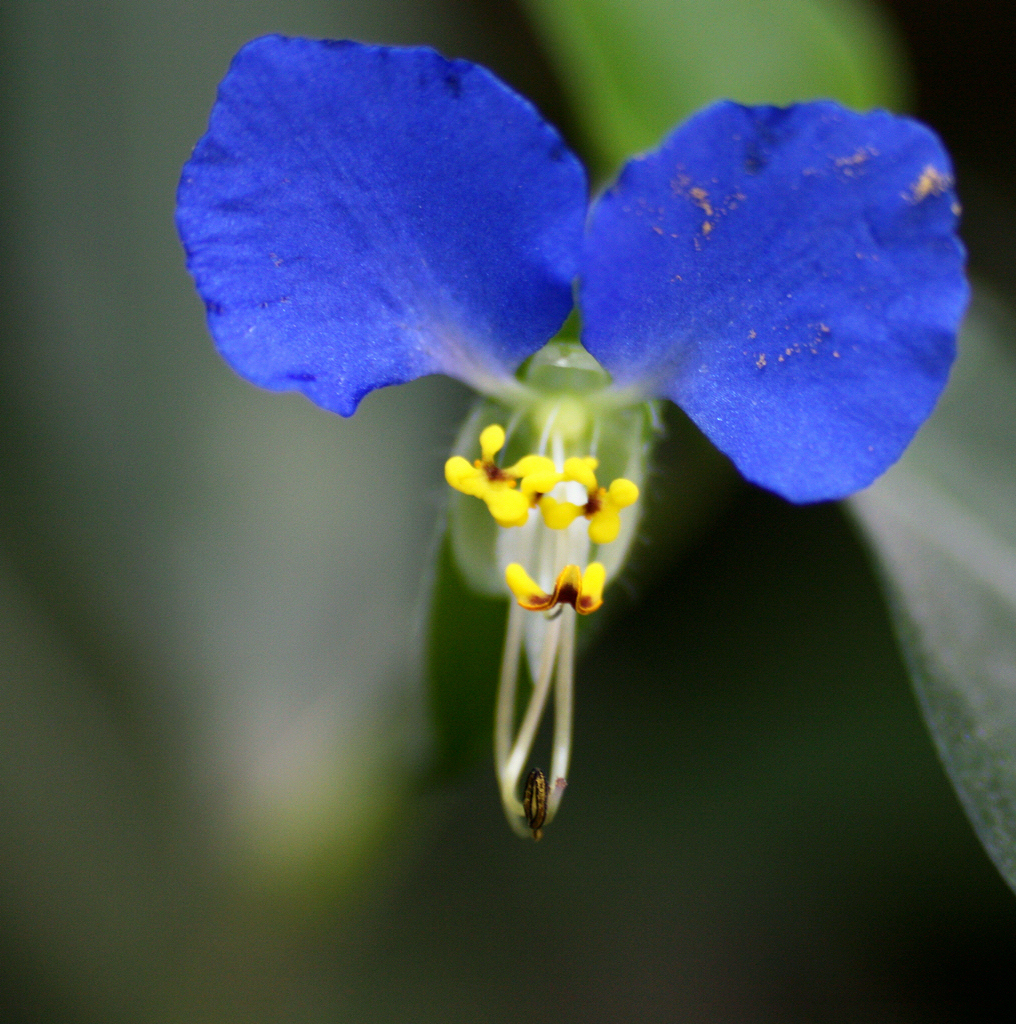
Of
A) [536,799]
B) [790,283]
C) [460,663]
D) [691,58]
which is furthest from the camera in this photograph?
[691,58]

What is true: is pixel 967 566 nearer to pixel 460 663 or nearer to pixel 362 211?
pixel 460 663

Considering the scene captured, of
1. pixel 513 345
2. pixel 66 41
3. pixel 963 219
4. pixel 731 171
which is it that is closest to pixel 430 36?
pixel 66 41

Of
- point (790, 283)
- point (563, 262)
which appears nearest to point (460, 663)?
point (563, 262)

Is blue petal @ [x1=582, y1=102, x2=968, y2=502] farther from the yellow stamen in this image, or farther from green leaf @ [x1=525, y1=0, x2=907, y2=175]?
green leaf @ [x1=525, y1=0, x2=907, y2=175]

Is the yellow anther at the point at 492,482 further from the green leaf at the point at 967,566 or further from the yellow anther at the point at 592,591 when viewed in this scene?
the green leaf at the point at 967,566

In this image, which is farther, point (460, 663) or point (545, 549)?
point (460, 663)

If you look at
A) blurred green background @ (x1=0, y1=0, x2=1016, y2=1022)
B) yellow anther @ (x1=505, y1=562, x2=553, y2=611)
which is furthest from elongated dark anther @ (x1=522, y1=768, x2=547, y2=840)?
blurred green background @ (x1=0, y1=0, x2=1016, y2=1022)

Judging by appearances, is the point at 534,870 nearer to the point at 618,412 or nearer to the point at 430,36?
the point at 618,412
